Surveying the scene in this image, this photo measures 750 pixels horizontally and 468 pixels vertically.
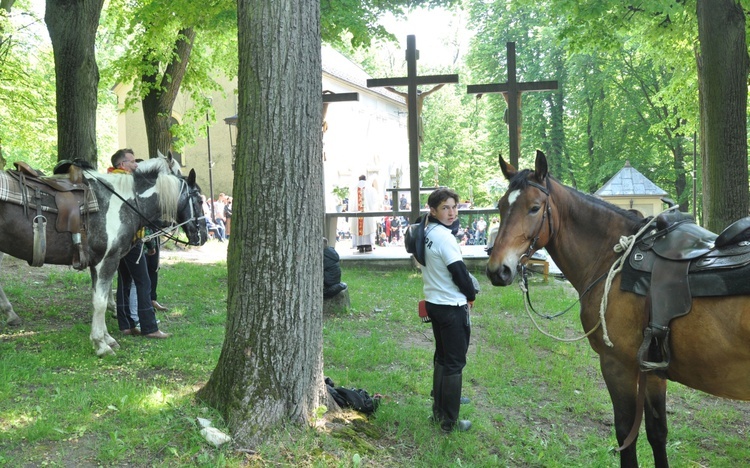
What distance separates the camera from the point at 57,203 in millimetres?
7047

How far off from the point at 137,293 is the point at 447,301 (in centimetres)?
442

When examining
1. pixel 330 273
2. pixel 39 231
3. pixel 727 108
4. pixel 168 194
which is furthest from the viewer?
Answer: pixel 330 273

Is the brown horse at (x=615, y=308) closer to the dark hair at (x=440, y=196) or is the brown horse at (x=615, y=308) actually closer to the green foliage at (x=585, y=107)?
the dark hair at (x=440, y=196)

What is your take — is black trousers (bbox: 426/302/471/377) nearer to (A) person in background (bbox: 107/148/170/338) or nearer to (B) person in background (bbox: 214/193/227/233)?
(A) person in background (bbox: 107/148/170/338)

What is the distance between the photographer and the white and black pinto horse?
692cm

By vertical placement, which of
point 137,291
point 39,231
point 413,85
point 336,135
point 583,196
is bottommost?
point 137,291

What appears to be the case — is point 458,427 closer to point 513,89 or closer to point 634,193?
point 513,89

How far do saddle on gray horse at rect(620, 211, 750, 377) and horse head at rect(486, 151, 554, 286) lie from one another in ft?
2.12

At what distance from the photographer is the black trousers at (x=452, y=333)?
5387 mm

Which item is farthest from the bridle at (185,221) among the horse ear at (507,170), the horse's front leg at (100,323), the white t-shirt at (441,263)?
the horse ear at (507,170)

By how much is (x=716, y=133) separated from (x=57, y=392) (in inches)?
348

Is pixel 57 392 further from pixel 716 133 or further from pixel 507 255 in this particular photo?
pixel 716 133

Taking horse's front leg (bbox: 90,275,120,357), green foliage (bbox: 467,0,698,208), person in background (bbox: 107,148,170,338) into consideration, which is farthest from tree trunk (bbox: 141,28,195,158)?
green foliage (bbox: 467,0,698,208)

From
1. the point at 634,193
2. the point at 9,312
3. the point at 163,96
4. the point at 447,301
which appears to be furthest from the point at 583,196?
the point at 634,193
